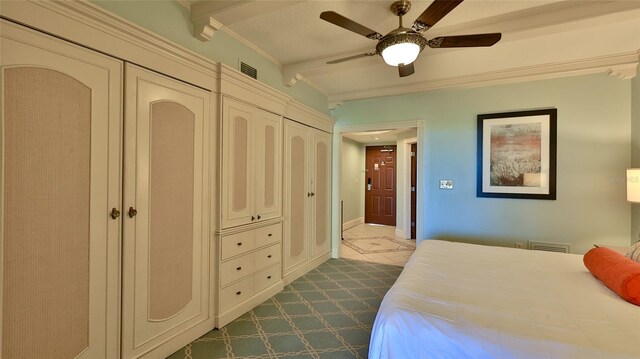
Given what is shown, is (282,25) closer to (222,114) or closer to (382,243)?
(222,114)

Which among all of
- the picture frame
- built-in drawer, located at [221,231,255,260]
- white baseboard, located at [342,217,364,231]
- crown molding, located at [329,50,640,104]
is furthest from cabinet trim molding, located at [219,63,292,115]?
white baseboard, located at [342,217,364,231]

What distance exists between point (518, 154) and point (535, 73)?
949 millimetres

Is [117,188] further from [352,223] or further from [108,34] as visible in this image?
[352,223]

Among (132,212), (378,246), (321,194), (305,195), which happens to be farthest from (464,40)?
(378,246)

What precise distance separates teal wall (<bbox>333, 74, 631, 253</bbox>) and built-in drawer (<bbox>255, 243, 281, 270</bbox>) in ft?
6.83

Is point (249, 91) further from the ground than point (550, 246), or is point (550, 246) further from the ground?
point (249, 91)

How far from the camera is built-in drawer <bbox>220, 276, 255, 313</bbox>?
7.79 feet

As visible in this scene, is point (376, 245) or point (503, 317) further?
point (376, 245)

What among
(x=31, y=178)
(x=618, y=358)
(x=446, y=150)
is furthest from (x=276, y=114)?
(x=618, y=358)

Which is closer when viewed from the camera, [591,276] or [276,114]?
[591,276]

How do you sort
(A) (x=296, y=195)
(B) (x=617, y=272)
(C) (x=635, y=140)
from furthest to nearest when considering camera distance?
(A) (x=296, y=195) < (C) (x=635, y=140) < (B) (x=617, y=272)

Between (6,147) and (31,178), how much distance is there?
0.54 feet

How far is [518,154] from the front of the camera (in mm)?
3350

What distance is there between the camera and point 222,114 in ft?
7.61
